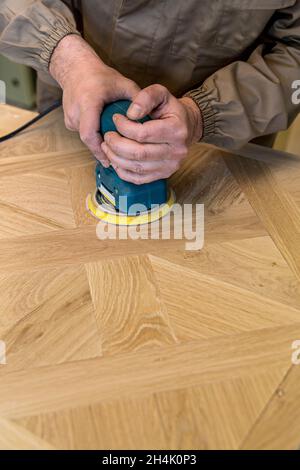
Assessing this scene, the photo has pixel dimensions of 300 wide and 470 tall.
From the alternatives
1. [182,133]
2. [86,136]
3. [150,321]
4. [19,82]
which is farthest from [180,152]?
[19,82]

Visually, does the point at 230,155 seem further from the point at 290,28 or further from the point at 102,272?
the point at 102,272

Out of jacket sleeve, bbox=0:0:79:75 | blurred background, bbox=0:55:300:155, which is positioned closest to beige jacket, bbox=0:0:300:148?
jacket sleeve, bbox=0:0:79:75

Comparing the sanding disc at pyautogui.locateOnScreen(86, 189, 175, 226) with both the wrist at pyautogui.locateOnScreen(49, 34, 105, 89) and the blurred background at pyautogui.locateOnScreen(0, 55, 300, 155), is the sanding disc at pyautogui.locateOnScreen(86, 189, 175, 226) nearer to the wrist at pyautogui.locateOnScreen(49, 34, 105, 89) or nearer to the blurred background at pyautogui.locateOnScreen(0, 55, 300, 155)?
the wrist at pyautogui.locateOnScreen(49, 34, 105, 89)

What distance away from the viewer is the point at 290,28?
0.77m

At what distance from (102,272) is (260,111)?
14.2 inches

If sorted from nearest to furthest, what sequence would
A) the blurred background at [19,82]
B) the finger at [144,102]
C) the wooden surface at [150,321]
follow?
the wooden surface at [150,321] < the finger at [144,102] < the blurred background at [19,82]

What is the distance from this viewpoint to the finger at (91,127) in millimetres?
661

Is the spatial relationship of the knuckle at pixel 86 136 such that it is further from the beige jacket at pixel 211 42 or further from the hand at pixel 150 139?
the beige jacket at pixel 211 42

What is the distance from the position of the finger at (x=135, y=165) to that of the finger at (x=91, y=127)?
A: 2 centimetres

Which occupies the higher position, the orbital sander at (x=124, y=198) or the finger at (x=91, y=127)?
the finger at (x=91, y=127)

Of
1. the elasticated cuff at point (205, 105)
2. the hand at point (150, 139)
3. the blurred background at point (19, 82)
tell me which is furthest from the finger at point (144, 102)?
the blurred background at point (19, 82)

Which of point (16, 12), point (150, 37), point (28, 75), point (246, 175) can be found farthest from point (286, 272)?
point (28, 75)

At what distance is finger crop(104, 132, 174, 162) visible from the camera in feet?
2.07
